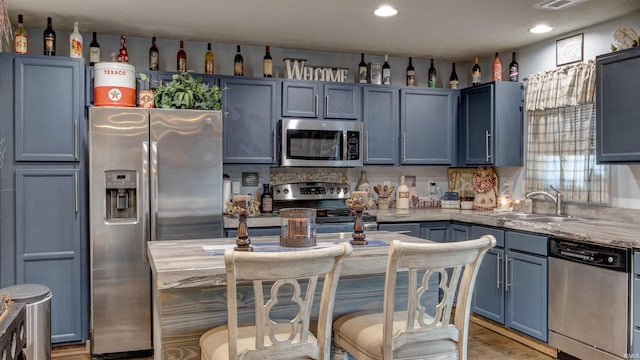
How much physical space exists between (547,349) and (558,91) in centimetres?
204

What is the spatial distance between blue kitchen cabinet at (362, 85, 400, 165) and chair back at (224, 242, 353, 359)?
9.78 ft

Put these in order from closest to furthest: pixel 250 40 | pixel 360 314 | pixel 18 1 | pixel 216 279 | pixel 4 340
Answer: pixel 4 340
pixel 216 279
pixel 360 314
pixel 18 1
pixel 250 40

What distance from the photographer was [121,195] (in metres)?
3.49

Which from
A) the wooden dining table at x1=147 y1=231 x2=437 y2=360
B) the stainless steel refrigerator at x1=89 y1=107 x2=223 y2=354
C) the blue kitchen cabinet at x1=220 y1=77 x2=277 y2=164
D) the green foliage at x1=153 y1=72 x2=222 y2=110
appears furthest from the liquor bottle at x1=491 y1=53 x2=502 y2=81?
the wooden dining table at x1=147 y1=231 x2=437 y2=360

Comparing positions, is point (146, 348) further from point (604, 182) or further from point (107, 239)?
point (604, 182)

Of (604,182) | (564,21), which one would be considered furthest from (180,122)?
(604,182)

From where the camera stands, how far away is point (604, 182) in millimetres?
3760

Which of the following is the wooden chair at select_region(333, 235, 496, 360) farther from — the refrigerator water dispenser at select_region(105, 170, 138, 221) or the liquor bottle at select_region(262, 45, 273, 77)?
the liquor bottle at select_region(262, 45, 273, 77)

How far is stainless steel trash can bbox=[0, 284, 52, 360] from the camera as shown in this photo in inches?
109

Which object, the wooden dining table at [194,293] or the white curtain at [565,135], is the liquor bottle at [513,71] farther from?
the wooden dining table at [194,293]

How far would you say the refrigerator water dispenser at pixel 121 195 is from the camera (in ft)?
11.3

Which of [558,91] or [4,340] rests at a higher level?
[558,91]

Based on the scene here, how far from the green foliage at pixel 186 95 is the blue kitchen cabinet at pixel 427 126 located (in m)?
1.83

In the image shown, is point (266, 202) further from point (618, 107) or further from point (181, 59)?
point (618, 107)
